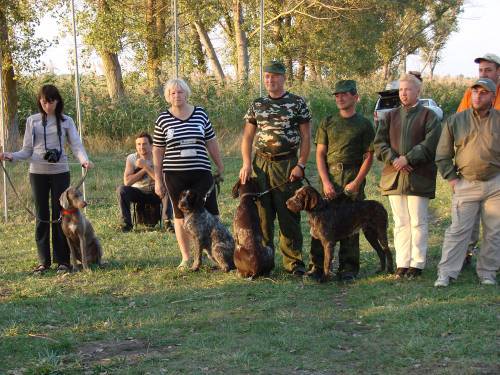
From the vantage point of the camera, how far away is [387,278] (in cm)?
700

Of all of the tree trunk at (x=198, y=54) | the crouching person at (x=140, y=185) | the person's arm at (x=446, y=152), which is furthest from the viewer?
the tree trunk at (x=198, y=54)

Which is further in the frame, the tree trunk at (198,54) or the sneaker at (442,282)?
the tree trunk at (198,54)

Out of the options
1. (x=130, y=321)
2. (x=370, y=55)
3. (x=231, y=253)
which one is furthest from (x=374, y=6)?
(x=130, y=321)

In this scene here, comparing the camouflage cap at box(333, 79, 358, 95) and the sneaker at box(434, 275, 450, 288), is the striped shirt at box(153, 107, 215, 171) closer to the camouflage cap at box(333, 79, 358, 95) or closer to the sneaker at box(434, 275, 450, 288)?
the camouflage cap at box(333, 79, 358, 95)

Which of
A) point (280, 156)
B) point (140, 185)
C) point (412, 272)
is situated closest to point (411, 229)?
point (412, 272)

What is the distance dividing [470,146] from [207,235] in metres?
2.92

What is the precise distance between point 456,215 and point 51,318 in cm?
386

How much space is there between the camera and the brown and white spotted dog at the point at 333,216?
6.82m

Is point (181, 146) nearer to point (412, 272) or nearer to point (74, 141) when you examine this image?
point (74, 141)

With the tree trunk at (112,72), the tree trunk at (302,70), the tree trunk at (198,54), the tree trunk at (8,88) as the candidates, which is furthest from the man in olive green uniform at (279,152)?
the tree trunk at (302,70)

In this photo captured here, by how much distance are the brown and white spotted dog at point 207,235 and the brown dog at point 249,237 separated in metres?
0.40

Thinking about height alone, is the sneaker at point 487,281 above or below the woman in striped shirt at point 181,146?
below

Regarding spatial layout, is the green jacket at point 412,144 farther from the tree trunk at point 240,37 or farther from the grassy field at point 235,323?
the tree trunk at point 240,37

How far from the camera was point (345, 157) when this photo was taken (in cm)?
692
